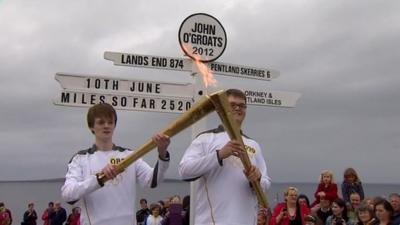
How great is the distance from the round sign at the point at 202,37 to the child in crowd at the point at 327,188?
145 inches

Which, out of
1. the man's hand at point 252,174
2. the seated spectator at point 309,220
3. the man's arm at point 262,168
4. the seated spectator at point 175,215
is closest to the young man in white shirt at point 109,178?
the man's hand at point 252,174

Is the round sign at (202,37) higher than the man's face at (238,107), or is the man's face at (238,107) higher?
the round sign at (202,37)

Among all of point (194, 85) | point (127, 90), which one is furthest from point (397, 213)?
point (127, 90)

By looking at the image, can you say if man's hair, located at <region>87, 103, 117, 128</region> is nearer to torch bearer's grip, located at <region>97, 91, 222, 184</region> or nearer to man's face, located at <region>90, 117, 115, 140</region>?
man's face, located at <region>90, 117, 115, 140</region>

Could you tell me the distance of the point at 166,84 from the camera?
26.1ft

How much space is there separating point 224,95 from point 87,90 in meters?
3.82

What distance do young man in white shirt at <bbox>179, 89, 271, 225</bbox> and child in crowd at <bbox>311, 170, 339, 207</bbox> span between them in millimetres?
5782

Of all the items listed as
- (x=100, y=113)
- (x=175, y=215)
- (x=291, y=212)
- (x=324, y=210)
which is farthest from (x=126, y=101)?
(x=175, y=215)

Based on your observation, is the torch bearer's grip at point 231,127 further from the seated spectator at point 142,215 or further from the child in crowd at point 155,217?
the seated spectator at point 142,215

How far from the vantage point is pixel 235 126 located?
14.1 feet

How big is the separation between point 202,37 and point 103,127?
3671 mm

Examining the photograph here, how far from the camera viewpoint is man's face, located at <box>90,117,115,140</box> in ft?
15.0

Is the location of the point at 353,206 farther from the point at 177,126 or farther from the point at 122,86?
the point at 177,126

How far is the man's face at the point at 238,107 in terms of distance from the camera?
15.3 ft
